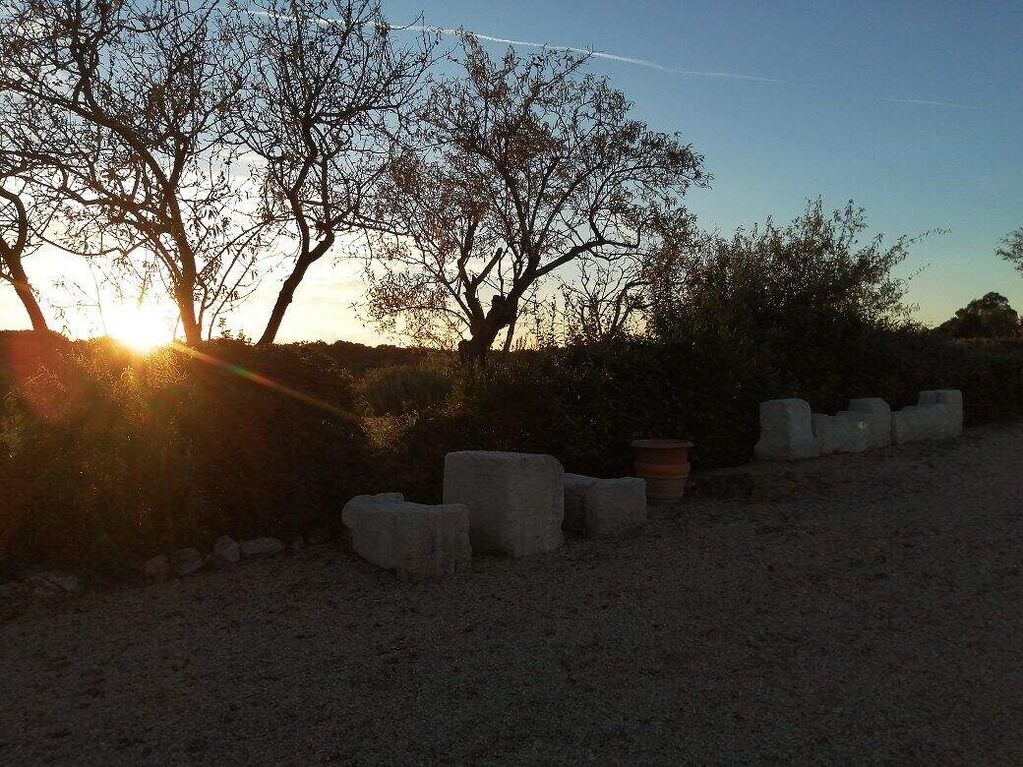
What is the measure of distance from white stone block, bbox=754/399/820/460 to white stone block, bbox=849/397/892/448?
1.46 m

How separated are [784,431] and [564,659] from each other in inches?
256

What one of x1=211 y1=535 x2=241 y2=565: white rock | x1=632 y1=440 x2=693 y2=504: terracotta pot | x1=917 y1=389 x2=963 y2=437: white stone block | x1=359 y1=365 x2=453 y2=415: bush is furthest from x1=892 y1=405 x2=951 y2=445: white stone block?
x1=211 y1=535 x2=241 y2=565: white rock

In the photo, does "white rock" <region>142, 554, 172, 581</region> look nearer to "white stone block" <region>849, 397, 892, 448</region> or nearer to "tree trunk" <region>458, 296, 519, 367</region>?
"white stone block" <region>849, 397, 892, 448</region>

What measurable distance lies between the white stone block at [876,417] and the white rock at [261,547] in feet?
27.0

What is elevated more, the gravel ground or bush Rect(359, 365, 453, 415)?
bush Rect(359, 365, 453, 415)

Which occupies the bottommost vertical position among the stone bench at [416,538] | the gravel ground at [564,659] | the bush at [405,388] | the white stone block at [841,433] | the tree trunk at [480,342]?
the gravel ground at [564,659]

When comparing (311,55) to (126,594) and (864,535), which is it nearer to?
(126,594)

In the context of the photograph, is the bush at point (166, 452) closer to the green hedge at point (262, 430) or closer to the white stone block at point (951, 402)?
the green hedge at point (262, 430)

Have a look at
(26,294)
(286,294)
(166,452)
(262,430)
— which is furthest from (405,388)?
(166,452)

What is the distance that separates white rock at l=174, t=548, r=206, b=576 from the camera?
20.2ft

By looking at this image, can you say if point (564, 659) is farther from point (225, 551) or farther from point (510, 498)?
point (225, 551)

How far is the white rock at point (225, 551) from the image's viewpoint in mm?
6375

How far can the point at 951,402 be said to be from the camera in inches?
517

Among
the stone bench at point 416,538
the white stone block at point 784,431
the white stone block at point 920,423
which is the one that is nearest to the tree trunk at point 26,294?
the stone bench at point 416,538
